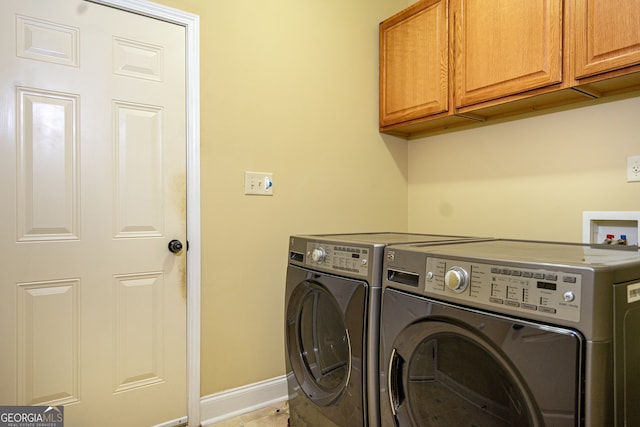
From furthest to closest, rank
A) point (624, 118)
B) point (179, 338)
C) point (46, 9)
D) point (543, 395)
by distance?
point (179, 338), point (624, 118), point (46, 9), point (543, 395)

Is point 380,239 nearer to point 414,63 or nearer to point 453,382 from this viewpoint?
point 453,382

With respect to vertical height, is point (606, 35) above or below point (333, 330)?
above

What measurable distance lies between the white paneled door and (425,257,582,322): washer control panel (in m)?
1.25

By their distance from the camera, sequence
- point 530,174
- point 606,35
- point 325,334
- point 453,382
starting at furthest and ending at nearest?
1. point 530,174
2. point 325,334
3. point 606,35
4. point 453,382

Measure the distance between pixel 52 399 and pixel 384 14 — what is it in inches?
109

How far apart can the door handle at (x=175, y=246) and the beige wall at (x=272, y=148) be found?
0.13m

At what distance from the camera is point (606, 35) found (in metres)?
1.41

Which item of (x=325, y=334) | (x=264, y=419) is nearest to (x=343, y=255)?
(x=325, y=334)

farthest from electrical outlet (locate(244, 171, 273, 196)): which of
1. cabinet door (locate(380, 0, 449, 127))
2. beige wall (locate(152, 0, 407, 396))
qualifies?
cabinet door (locate(380, 0, 449, 127))

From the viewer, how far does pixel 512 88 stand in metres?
1.71

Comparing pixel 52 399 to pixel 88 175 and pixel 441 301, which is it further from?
pixel 441 301

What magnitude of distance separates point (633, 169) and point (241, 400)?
7.08 ft

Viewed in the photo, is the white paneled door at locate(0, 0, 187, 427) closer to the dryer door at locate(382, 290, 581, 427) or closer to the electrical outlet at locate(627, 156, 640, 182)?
the dryer door at locate(382, 290, 581, 427)

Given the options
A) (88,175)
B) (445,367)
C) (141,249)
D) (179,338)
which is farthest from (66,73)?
(445,367)
